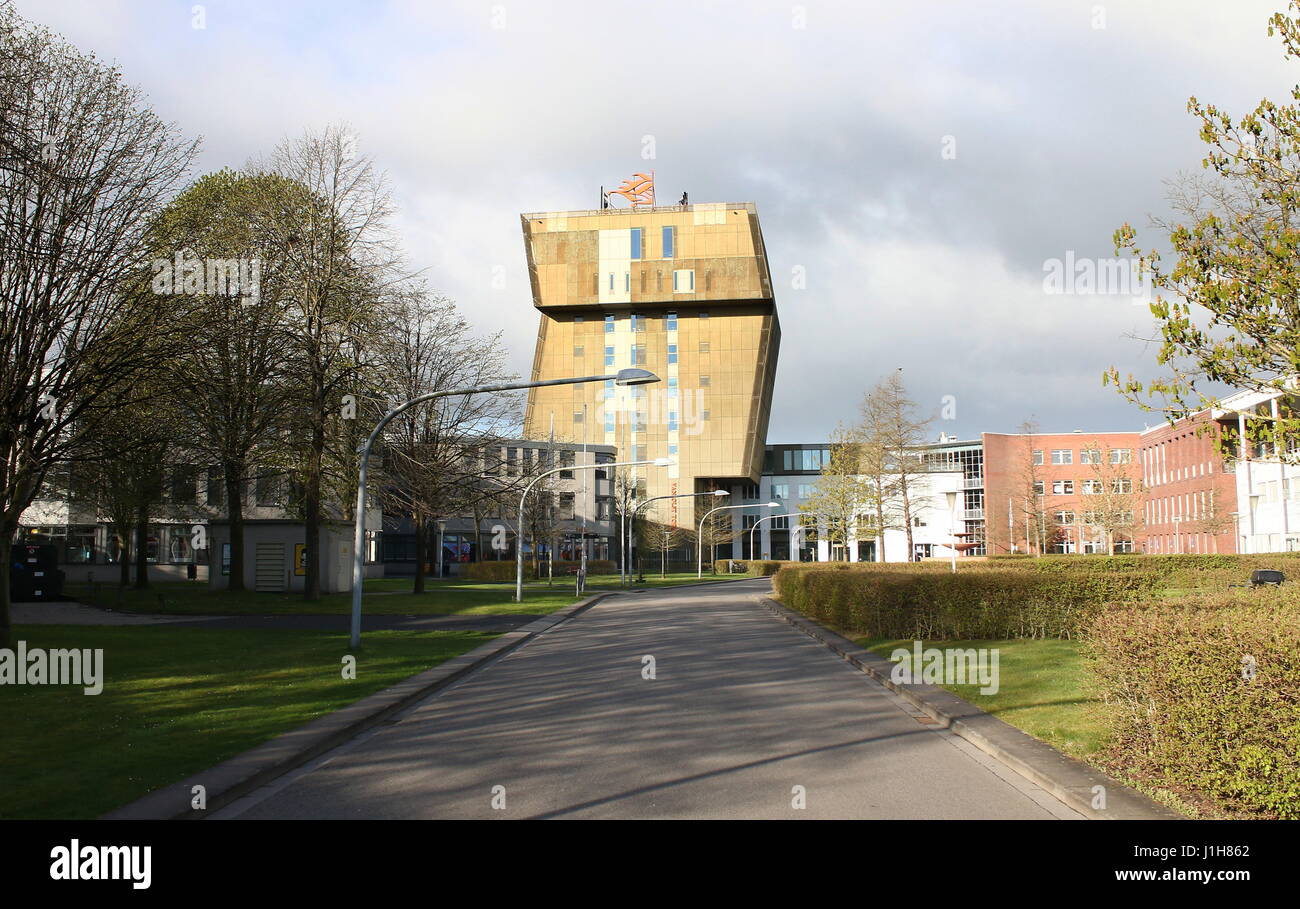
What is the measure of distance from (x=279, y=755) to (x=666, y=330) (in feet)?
261

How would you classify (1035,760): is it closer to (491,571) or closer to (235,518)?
(235,518)

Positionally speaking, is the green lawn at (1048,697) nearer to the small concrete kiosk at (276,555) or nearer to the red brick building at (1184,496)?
the small concrete kiosk at (276,555)

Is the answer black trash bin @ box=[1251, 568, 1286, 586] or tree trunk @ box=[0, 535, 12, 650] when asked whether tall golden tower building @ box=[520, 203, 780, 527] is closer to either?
black trash bin @ box=[1251, 568, 1286, 586]

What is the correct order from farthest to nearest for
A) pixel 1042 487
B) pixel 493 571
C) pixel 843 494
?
1. pixel 1042 487
2. pixel 493 571
3. pixel 843 494

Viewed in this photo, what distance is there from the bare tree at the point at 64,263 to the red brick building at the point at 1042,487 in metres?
72.8

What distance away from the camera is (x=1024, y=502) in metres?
85.2

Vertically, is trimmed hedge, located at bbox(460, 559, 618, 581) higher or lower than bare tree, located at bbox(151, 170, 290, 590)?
lower

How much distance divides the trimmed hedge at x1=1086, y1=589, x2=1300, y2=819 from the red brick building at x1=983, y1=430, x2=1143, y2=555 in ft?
244

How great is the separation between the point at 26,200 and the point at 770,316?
74059 mm

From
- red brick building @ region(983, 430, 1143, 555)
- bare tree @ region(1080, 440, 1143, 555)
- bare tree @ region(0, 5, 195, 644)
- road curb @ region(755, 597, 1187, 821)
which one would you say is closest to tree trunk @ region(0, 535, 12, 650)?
bare tree @ region(0, 5, 195, 644)

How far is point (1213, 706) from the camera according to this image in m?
6.41

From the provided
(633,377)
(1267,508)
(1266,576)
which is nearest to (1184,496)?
(1267,508)

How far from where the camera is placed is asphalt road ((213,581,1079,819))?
6.84 metres
